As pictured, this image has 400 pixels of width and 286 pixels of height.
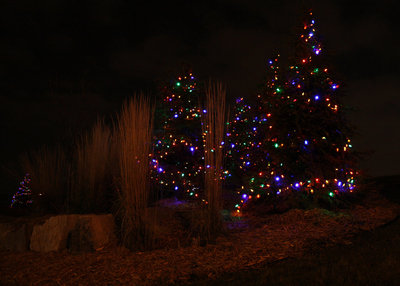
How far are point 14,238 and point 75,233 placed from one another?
776 mm

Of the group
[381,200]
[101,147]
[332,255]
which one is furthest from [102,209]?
[381,200]

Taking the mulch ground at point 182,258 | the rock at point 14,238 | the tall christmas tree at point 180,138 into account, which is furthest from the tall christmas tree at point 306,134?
the rock at point 14,238

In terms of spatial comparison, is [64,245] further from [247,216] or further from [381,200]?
[381,200]

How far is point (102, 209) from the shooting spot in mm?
4102

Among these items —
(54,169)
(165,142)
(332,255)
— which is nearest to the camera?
(332,255)

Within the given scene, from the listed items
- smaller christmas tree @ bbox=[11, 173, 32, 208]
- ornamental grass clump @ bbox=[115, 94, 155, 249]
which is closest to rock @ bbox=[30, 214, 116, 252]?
ornamental grass clump @ bbox=[115, 94, 155, 249]

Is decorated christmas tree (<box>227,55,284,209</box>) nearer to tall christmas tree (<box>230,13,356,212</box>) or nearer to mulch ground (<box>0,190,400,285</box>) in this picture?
tall christmas tree (<box>230,13,356,212</box>)

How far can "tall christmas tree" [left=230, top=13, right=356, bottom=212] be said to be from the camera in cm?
488

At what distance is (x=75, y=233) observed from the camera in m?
3.39

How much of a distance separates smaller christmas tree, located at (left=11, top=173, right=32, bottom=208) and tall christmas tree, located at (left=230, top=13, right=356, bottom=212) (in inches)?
116

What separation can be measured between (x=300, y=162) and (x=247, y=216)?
1.03 meters

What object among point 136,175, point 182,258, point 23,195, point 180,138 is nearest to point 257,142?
point 180,138

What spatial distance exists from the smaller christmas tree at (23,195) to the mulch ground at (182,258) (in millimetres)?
1377

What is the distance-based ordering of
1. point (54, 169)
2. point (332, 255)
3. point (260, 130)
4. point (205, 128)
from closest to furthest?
point (332, 255)
point (205, 128)
point (54, 169)
point (260, 130)
